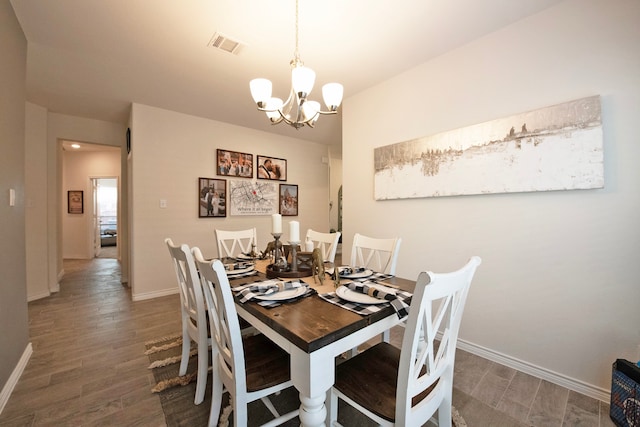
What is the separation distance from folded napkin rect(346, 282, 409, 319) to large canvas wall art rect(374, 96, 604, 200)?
4.45 ft

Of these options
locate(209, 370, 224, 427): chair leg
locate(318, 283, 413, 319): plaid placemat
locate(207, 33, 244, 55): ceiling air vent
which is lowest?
locate(209, 370, 224, 427): chair leg

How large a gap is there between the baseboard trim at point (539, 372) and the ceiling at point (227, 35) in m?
2.42

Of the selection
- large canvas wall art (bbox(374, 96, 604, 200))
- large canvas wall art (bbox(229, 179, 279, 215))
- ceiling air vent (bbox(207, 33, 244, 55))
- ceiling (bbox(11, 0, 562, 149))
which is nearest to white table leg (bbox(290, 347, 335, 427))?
large canvas wall art (bbox(374, 96, 604, 200))

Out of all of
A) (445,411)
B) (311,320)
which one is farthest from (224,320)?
(445,411)

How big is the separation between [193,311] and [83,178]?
6.99m

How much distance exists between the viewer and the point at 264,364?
1232 millimetres

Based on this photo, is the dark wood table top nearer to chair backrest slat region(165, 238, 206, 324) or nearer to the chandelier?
chair backrest slat region(165, 238, 206, 324)

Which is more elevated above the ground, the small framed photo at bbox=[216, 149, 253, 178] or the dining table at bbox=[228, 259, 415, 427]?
the small framed photo at bbox=[216, 149, 253, 178]

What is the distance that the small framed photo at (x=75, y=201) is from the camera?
6.30 meters

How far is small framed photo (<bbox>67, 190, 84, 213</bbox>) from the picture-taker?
630 cm

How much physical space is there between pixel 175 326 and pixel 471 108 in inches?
130

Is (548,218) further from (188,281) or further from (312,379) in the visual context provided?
(188,281)

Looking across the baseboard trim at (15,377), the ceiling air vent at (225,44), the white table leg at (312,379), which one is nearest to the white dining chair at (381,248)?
the white table leg at (312,379)

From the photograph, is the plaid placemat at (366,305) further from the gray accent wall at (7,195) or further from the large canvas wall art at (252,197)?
the large canvas wall art at (252,197)
